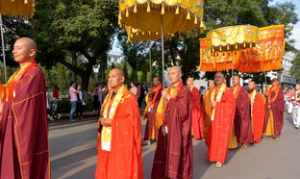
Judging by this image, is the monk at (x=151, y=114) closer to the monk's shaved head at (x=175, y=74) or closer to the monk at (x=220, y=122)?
the monk at (x=220, y=122)

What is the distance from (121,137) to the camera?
6.37 m

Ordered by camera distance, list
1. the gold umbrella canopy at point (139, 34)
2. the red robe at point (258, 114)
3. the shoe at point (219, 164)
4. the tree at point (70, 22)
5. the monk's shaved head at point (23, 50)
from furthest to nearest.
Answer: the tree at point (70, 22)
the red robe at point (258, 114)
the gold umbrella canopy at point (139, 34)
the shoe at point (219, 164)
the monk's shaved head at point (23, 50)

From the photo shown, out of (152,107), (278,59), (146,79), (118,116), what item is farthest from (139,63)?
(118,116)

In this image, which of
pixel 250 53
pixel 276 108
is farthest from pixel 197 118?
pixel 250 53

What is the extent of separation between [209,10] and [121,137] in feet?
80.1

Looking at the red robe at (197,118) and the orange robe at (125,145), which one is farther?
the red robe at (197,118)

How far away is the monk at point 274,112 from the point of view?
15148 mm

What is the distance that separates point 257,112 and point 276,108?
1.28 metres

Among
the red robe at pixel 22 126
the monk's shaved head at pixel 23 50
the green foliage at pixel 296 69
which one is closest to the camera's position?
the red robe at pixel 22 126

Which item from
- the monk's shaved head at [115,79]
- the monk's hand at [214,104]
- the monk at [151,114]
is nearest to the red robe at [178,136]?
the monk's shaved head at [115,79]

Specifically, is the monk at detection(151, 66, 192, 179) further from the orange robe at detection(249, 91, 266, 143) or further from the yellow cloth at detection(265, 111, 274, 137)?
the yellow cloth at detection(265, 111, 274, 137)

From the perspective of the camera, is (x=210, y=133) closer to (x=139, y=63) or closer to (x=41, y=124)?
(x=41, y=124)

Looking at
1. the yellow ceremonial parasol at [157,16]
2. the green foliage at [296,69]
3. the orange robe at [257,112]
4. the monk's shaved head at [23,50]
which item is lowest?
the green foliage at [296,69]

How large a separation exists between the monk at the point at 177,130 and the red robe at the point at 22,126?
2.67 metres
